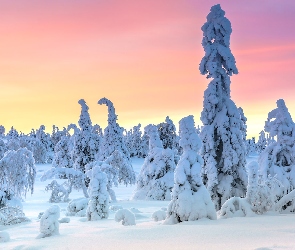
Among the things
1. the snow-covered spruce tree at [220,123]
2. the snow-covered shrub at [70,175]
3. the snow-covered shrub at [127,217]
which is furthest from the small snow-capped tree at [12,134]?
the snow-covered shrub at [127,217]

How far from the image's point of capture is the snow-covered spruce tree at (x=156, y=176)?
34531mm

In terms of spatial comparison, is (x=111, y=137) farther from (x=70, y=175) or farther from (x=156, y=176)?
(x=70, y=175)

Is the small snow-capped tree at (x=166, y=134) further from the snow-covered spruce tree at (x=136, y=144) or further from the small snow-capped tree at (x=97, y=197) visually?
the snow-covered spruce tree at (x=136, y=144)

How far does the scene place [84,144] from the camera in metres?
46.8

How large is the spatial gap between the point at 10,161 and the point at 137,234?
13886 millimetres

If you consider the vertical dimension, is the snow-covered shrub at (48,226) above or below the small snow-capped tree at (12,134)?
below

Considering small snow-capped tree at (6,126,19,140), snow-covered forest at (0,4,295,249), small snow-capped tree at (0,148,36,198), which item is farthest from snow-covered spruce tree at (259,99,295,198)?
small snow-capped tree at (6,126,19,140)

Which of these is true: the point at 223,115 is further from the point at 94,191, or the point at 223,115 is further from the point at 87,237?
the point at 87,237

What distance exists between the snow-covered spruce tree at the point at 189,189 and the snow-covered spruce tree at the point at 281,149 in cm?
827

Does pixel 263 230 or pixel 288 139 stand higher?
pixel 288 139

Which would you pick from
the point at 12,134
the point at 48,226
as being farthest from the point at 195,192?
the point at 12,134

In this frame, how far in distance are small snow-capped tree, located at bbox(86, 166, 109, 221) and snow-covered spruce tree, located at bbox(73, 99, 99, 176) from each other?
86.2 feet

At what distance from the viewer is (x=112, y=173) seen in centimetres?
3425

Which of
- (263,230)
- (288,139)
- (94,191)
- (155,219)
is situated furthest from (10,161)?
(263,230)
